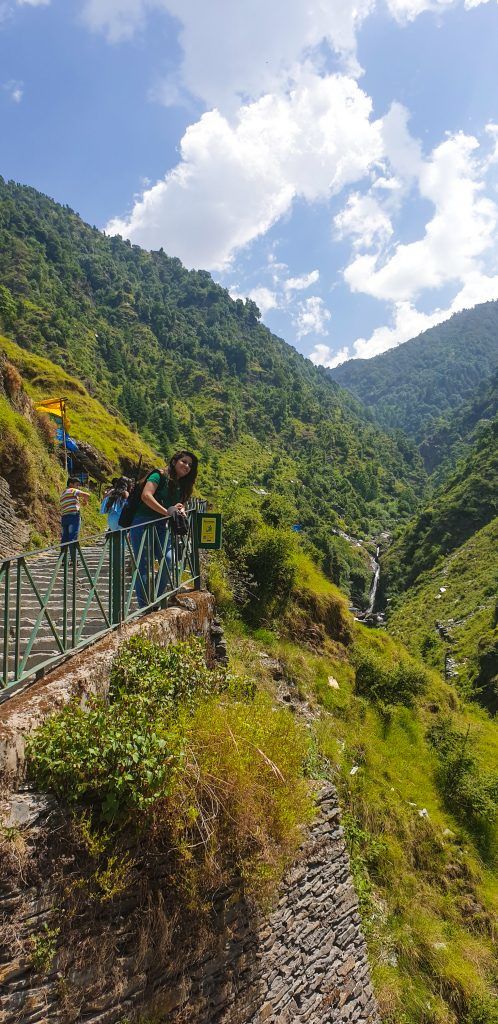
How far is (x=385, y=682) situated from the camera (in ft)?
48.7

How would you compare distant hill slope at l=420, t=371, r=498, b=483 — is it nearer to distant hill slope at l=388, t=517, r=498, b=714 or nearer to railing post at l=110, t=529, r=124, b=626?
distant hill slope at l=388, t=517, r=498, b=714

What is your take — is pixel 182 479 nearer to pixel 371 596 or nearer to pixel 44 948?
pixel 44 948

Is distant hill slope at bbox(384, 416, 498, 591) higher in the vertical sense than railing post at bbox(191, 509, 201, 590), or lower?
lower

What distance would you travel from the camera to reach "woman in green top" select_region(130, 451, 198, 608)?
5.84 m

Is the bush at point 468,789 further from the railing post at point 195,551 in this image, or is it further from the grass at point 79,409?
the grass at point 79,409

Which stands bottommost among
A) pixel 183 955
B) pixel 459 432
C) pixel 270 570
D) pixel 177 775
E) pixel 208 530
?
pixel 183 955

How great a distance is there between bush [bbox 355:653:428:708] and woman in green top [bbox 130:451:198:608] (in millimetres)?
10280

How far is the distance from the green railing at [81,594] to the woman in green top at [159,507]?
17 millimetres

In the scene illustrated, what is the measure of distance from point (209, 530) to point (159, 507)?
2.01 m

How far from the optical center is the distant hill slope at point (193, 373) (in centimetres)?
8931

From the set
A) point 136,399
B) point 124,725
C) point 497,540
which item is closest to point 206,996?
point 124,725

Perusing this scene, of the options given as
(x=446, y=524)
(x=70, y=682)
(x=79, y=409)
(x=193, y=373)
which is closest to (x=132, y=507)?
(x=70, y=682)

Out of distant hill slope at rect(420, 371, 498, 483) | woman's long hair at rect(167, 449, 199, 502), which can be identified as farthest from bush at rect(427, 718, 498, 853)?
distant hill slope at rect(420, 371, 498, 483)

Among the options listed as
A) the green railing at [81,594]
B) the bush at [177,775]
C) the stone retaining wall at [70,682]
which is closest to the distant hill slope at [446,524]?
the green railing at [81,594]
